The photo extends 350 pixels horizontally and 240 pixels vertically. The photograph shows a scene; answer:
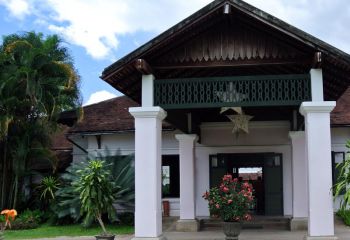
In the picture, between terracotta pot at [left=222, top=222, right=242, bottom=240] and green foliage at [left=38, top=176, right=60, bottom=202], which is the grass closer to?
green foliage at [left=38, top=176, right=60, bottom=202]

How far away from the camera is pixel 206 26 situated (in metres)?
9.88

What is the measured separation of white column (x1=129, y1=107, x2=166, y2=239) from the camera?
31.9 feet

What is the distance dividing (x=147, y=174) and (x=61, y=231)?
6734 mm

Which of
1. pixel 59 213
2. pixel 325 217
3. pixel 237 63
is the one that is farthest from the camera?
pixel 59 213

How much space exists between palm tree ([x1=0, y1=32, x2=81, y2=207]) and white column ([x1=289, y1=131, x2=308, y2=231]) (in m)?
7.51

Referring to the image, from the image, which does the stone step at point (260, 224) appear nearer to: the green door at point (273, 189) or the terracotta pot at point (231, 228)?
the green door at point (273, 189)

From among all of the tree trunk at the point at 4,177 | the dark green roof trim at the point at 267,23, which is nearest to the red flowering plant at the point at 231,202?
the dark green roof trim at the point at 267,23

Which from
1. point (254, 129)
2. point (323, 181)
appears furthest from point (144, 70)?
point (254, 129)

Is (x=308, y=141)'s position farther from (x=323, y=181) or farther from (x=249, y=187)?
(x=249, y=187)

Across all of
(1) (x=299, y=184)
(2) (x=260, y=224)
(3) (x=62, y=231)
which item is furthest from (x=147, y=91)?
(3) (x=62, y=231)

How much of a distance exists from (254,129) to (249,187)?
253 inches

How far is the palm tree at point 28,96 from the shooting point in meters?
16.5

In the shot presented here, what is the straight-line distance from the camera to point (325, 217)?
9352 millimetres

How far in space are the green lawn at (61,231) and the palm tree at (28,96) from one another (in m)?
1.86
